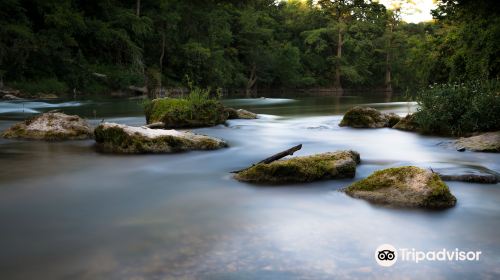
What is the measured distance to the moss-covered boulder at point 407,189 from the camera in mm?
5363

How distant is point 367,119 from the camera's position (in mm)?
14734

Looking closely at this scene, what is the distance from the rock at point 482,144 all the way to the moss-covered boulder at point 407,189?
4367mm

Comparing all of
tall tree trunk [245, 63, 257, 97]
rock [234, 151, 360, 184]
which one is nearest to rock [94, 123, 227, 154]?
rock [234, 151, 360, 184]

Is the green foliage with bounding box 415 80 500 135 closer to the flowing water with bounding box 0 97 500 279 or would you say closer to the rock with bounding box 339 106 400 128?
the rock with bounding box 339 106 400 128

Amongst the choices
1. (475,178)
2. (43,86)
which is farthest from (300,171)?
(43,86)

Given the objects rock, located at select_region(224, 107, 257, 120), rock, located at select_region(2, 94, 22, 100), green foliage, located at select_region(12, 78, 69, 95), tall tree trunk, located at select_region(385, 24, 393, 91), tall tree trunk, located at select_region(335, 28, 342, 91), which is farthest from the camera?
tall tree trunk, located at select_region(385, 24, 393, 91)

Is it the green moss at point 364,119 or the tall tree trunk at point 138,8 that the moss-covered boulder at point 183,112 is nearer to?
the green moss at point 364,119

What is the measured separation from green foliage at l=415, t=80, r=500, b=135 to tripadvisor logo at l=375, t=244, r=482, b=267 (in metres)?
8.38

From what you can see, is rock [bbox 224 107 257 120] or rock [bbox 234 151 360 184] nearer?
rock [bbox 234 151 360 184]

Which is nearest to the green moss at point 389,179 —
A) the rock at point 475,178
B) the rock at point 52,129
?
the rock at point 475,178

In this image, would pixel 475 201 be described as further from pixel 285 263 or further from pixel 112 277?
pixel 112 277

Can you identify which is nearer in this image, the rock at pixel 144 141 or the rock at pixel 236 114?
the rock at pixel 144 141

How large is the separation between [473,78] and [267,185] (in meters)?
10.5

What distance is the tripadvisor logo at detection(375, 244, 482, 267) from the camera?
388cm
